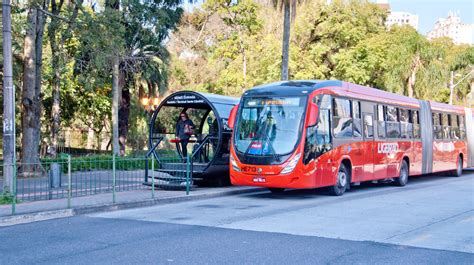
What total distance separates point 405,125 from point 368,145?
12.3ft

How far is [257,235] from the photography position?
9.87m

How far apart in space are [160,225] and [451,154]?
18537 millimetres

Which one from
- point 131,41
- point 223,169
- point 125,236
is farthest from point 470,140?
point 125,236

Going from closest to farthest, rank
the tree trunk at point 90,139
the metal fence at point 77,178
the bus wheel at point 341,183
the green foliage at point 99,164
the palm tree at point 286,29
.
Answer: the metal fence at point 77,178
the green foliage at point 99,164
the bus wheel at point 341,183
the palm tree at point 286,29
the tree trunk at point 90,139

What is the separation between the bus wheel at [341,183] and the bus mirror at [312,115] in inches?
88.0

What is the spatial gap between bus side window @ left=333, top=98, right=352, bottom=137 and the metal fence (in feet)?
14.7

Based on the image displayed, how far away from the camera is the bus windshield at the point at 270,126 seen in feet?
49.8

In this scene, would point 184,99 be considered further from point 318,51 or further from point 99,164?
point 318,51

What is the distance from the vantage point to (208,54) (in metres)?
52.6

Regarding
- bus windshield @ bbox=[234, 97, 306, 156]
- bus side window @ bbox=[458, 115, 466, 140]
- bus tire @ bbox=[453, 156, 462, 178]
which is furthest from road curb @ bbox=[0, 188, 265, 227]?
bus side window @ bbox=[458, 115, 466, 140]

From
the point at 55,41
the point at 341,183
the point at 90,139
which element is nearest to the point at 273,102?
the point at 341,183

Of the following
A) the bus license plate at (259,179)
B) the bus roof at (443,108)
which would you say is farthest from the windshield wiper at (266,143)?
the bus roof at (443,108)

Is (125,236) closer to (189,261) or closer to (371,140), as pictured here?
(189,261)

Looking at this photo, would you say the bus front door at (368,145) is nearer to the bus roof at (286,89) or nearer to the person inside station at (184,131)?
the bus roof at (286,89)
